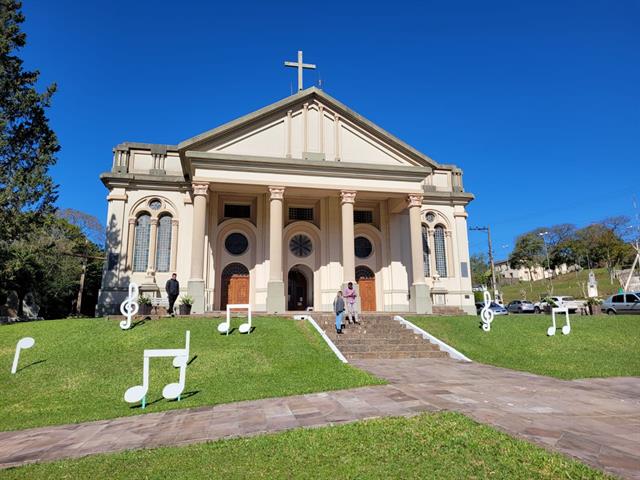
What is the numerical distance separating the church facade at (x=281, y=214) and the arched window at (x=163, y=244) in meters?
0.05

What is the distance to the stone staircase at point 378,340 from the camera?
42.6 ft

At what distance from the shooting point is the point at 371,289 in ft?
73.2

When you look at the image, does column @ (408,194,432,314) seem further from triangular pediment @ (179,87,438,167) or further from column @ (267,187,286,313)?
column @ (267,187,286,313)

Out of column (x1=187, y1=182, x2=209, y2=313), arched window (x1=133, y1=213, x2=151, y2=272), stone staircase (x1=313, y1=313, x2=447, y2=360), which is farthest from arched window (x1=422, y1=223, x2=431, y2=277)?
arched window (x1=133, y1=213, x2=151, y2=272)

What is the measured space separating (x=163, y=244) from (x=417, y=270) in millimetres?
12169

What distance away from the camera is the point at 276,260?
17.8 metres

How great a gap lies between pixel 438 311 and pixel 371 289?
3668 millimetres

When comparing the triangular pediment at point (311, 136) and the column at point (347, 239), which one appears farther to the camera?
the triangular pediment at point (311, 136)

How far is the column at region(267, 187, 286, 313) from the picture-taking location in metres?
17.3

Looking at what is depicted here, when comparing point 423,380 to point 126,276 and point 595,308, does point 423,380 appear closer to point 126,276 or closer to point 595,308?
point 126,276

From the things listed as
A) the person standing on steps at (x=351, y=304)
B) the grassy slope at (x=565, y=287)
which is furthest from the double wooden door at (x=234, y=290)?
the grassy slope at (x=565, y=287)

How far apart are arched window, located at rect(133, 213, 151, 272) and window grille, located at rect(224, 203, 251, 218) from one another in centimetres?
374

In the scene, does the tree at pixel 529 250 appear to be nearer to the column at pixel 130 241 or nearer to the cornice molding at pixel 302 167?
the cornice molding at pixel 302 167

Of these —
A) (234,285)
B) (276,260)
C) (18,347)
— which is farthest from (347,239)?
Result: (18,347)
